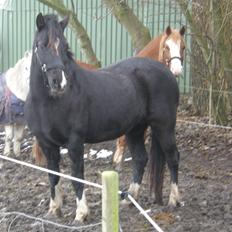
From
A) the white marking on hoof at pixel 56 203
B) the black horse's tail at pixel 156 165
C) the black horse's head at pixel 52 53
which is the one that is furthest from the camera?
the black horse's tail at pixel 156 165

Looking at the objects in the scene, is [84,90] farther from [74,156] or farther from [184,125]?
[184,125]

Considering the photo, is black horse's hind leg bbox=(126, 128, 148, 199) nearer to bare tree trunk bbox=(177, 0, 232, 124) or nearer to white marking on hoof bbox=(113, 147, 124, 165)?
white marking on hoof bbox=(113, 147, 124, 165)

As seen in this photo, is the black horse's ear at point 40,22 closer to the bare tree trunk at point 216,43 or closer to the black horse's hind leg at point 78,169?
the black horse's hind leg at point 78,169

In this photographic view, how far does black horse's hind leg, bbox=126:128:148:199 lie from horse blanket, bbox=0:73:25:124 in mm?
2529

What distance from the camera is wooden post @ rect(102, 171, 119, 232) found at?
10.9 feet

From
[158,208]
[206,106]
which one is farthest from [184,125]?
[158,208]

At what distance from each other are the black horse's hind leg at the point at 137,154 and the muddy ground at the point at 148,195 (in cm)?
23

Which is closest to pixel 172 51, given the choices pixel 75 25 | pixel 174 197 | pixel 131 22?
pixel 174 197

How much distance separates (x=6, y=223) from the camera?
19.1 ft

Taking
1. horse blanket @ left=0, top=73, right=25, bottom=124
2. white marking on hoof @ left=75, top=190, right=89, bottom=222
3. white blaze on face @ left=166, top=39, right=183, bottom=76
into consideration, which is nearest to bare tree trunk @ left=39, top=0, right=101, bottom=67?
horse blanket @ left=0, top=73, right=25, bottom=124

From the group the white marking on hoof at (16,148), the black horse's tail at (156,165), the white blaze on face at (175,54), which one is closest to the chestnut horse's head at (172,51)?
the white blaze on face at (175,54)

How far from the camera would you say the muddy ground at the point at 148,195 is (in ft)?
18.6

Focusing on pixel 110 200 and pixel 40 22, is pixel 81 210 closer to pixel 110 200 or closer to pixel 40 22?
pixel 40 22

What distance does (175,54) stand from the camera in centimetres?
831
